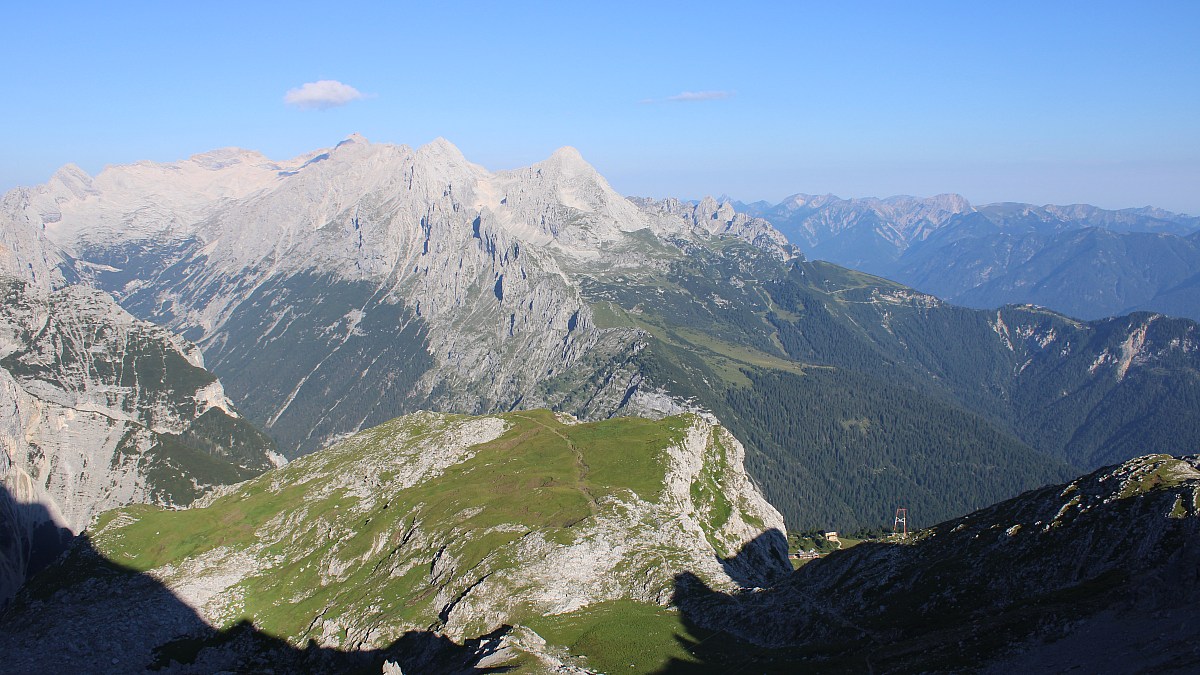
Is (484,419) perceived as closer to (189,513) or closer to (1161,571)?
(189,513)

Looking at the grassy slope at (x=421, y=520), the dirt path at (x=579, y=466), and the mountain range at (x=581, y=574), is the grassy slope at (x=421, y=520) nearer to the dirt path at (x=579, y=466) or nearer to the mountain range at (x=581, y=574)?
the dirt path at (x=579, y=466)

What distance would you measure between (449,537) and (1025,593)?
71.1m

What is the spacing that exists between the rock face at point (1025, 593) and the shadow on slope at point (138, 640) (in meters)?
38.1

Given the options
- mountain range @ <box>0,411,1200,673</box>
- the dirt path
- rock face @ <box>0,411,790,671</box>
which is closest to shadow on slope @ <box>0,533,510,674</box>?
mountain range @ <box>0,411,1200,673</box>

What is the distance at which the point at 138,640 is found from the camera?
98438 millimetres

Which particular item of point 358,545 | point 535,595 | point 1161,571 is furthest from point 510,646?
point 358,545

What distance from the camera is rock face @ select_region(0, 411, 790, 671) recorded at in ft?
Result: 286

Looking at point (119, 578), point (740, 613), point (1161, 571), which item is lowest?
point (119, 578)

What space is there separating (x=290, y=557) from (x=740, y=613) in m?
77.8

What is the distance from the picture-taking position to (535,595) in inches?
3305

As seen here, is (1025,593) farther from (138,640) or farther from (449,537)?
(138,640)

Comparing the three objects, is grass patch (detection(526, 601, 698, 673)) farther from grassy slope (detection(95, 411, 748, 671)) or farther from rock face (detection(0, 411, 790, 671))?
rock face (detection(0, 411, 790, 671))

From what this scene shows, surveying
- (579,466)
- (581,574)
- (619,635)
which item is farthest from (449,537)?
(619,635)

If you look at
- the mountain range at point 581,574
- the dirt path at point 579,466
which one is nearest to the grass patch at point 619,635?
the mountain range at point 581,574
